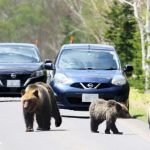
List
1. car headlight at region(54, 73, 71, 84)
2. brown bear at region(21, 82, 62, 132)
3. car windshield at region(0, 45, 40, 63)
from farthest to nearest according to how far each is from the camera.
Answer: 1. car windshield at region(0, 45, 40, 63)
2. car headlight at region(54, 73, 71, 84)
3. brown bear at region(21, 82, 62, 132)

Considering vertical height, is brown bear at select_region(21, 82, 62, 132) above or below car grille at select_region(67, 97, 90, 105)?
above

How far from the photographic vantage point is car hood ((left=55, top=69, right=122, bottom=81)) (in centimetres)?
2341

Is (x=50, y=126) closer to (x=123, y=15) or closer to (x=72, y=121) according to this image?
(x=72, y=121)

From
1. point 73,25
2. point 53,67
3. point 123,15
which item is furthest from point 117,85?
point 73,25

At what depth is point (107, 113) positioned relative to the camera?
1841 cm

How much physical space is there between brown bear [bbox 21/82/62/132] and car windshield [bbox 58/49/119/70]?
5.52 m

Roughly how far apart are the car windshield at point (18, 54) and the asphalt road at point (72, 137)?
6.36 m

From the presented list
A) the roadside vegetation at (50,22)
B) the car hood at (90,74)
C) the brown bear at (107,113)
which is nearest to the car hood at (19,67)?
the car hood at (90,74)

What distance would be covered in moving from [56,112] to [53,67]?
553 cm

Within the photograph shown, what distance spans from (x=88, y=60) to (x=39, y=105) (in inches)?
266

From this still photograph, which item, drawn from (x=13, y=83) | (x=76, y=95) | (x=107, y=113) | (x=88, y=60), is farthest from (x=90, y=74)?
(x=107, y=113)

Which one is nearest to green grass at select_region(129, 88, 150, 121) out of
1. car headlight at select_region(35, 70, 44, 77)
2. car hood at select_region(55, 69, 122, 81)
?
car hood at select_region(55, 69, 122, 81)

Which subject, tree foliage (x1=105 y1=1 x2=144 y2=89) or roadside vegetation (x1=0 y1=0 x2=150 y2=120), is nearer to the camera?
tree foliage (x1=105 y1=1 x2=144 y2=89)

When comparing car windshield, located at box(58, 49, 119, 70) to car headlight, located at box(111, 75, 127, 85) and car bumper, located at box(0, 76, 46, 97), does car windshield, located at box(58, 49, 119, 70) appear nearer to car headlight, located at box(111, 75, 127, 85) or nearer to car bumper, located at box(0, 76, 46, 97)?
car headlight, located at box(111, 75, 127, 85)
